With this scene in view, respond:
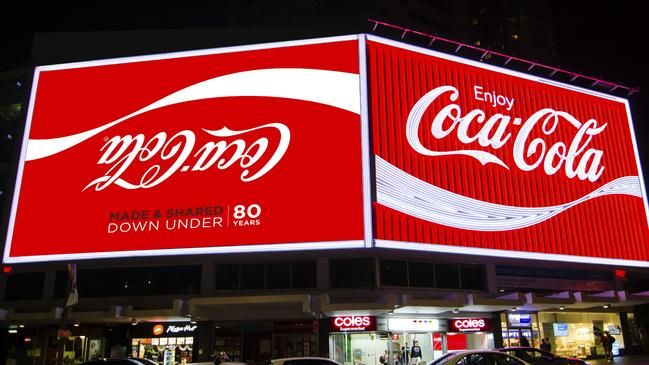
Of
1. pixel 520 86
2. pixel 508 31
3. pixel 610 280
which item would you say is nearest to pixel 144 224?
pixel 520 86

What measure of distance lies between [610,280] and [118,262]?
28.0m

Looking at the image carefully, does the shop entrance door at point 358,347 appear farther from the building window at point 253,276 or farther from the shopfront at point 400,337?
the building window at point 253,276

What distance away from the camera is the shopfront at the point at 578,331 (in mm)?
31422

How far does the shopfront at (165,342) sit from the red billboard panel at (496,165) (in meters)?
11.4

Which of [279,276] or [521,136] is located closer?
[279,276]

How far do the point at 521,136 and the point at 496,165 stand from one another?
113 inches

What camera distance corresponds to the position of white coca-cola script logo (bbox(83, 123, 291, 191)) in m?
27.5

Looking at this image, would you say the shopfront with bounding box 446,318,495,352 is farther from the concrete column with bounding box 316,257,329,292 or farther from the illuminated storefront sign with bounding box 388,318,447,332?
the concrete column with bounding box 316,257,329,292

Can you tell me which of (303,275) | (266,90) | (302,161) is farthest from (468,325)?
(266,90)

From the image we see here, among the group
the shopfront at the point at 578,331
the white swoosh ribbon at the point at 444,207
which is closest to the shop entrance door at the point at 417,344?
the white swoosh ribbon at the point at 444,207

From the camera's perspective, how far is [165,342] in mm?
28031

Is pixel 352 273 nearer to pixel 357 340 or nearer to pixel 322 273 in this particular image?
pixel 322 273

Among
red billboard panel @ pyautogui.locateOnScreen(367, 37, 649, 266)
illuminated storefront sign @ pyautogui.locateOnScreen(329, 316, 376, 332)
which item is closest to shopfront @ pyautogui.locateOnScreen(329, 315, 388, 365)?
illuminated storefront sign @ pyautogui.locateOnScreen(329, 316, 376, 332)

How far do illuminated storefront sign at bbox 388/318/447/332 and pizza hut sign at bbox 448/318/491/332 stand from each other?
Result: 424 millimetres
